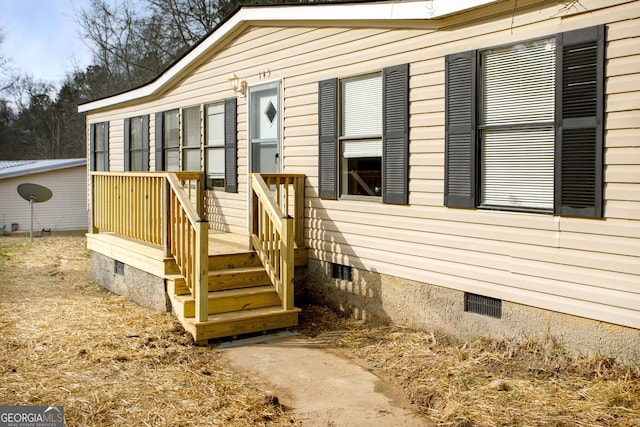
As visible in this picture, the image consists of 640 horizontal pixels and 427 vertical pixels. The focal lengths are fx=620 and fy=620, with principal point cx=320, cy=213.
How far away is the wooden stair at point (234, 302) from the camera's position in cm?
605

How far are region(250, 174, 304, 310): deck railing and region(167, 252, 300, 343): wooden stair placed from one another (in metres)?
0.14

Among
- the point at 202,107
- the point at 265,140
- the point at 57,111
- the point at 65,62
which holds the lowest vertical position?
the point at 265,140

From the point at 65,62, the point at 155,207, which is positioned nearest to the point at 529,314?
the point at 155,207

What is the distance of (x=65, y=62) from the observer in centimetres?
3503

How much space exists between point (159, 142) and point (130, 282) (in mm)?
3456

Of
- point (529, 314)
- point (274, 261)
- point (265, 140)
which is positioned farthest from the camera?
point (265, 140)

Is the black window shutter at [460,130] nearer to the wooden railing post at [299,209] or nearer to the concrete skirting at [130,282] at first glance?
the wooden railing post at [299,209]

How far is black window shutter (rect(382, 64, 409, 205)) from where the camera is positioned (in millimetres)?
6168

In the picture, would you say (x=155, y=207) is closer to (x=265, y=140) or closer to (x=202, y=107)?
(x=265, y=140)

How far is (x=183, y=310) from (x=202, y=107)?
168 inches

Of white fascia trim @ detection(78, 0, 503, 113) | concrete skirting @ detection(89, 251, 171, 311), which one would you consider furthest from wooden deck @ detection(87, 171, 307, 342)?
white fascia trim @ detection(78, 0, 503, 113)

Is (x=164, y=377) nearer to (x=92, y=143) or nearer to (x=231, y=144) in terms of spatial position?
(x=231, y=144)

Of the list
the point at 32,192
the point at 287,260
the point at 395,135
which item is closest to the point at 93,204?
the point at 287,260

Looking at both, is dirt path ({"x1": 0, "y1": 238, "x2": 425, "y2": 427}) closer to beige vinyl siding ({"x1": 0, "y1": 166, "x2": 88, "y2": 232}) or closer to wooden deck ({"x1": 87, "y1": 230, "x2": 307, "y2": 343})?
wooden deck ({"x1": 87, "y1": 230, "x2": 307, "y2": 343})
